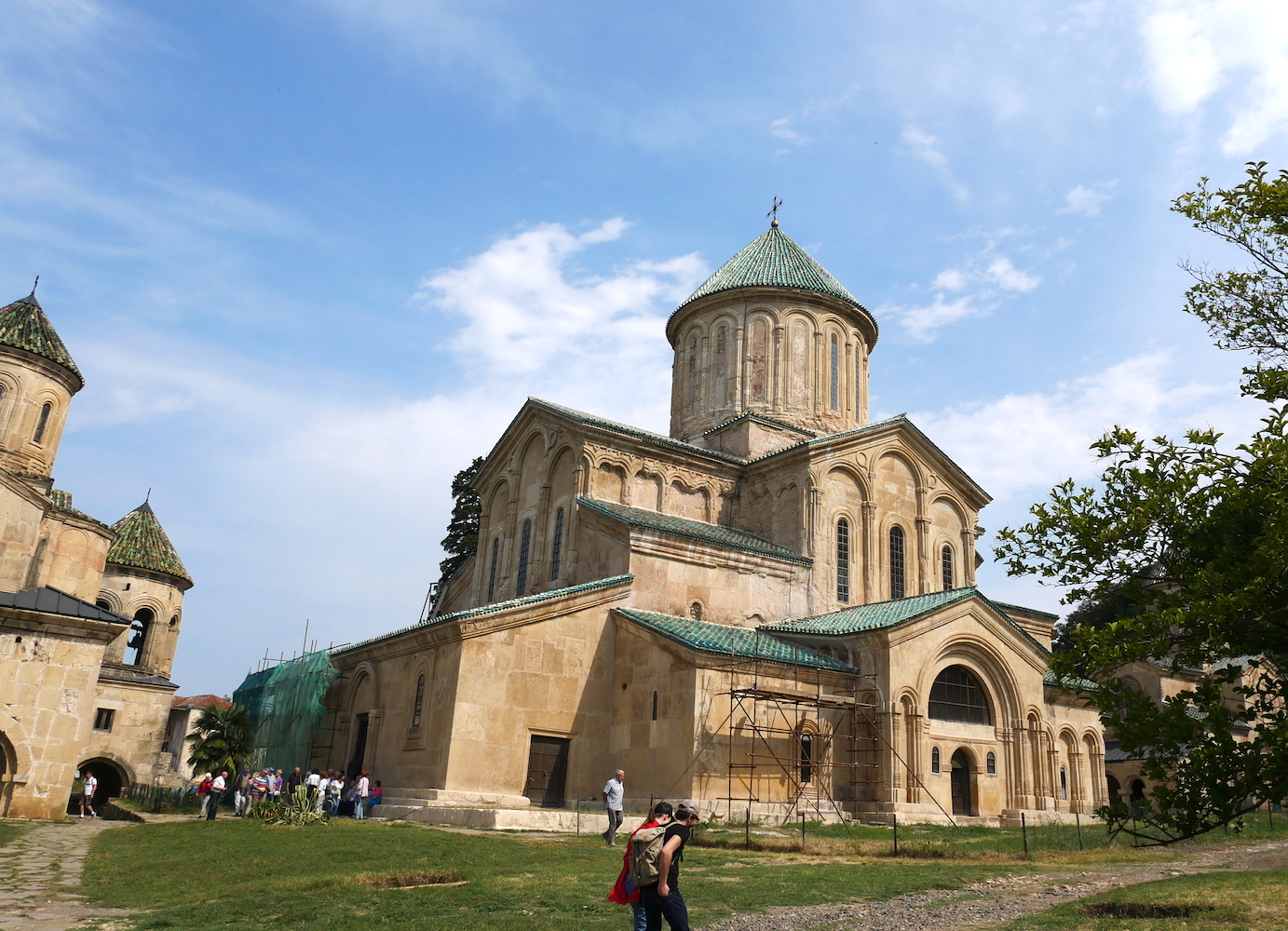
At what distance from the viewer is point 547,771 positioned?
19.7m

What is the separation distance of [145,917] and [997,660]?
18127 millimetres

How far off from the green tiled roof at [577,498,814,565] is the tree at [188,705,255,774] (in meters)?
10.8

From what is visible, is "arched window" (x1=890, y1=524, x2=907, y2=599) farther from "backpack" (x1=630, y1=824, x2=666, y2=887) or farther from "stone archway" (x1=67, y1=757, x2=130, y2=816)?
"stone archway" (x1=67, y1=757, x2=130, y2=816)

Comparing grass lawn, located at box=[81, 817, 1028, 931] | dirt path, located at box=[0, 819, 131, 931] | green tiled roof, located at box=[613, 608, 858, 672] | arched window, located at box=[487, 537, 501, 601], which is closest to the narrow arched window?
arched window, located at box=[487, 537, 501, 601]

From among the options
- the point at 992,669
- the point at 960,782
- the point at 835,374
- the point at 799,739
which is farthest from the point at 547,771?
the point at 835,374

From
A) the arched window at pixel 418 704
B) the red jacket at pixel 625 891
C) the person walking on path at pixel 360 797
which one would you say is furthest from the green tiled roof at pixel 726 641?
the red jacket at pixel 625 891

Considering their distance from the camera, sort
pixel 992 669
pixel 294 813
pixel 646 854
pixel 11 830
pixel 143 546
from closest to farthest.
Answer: pixel 646 854
pixel 11 830
pixel 294 813
pixel 992 669
pixel 143 546

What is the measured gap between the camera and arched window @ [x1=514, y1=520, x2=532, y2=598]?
25.7m

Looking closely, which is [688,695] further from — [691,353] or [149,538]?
[149,538]

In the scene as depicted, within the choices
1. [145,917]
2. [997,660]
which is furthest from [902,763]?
[145,917]

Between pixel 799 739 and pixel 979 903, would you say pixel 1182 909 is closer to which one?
pixel 979 903

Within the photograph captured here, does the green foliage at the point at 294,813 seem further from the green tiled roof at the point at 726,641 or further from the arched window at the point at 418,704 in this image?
the green tiled roof at the point at 726,641

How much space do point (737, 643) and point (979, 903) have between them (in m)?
10.5

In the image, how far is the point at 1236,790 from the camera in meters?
6.94
